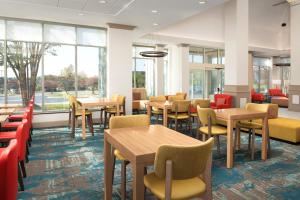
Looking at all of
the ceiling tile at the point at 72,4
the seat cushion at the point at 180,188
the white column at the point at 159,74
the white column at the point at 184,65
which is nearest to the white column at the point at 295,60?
the white column at the point at 184,65

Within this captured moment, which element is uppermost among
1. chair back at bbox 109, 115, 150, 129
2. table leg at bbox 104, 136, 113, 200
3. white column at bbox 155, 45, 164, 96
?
white column at bbox 155, 45, 164, 96

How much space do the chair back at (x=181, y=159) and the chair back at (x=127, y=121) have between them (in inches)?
46.5

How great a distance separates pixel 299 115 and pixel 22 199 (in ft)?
26.2

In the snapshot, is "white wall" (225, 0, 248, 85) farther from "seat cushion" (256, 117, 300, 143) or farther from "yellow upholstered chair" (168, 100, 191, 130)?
"yellow upholstered chair" (168, 100, 191, 130)

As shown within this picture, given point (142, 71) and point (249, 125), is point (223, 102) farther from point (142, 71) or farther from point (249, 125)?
point (142, 71)

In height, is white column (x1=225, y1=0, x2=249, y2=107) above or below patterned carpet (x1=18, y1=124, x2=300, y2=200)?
above

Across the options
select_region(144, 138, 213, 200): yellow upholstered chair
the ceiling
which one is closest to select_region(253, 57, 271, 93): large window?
the ceiling

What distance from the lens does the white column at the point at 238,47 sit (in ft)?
24.3

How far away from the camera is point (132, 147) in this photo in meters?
1.81

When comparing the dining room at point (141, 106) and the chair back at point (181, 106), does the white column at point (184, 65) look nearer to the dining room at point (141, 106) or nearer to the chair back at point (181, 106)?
the dining room at point (141, 106)

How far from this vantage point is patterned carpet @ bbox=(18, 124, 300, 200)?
8.87 ft

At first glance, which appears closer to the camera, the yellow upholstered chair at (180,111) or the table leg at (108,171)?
the table leg at (108,171)

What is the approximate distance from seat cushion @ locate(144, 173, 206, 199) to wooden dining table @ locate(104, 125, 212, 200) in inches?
3.4

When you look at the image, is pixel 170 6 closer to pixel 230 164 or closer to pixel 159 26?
pixel 159 26
